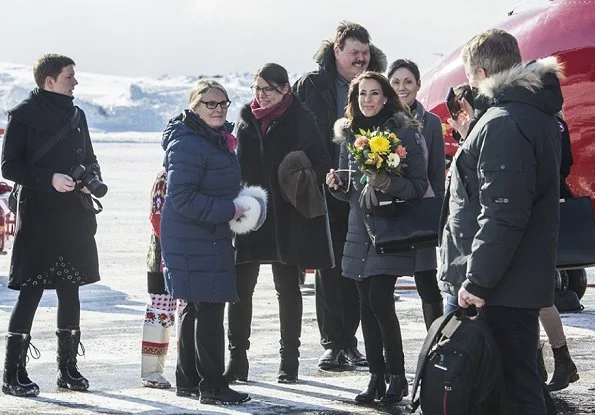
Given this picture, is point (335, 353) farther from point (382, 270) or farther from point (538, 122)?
point (538, 122)

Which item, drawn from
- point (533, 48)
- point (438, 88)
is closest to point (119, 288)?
point (438, 88)

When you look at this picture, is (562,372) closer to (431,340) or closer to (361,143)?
(361,143)

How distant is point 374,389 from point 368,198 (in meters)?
1.05

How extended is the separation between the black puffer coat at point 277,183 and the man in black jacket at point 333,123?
1.99ft

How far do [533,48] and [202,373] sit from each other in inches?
191

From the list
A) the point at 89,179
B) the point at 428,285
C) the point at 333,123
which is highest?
the point at 333,123

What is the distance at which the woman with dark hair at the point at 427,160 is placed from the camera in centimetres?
767

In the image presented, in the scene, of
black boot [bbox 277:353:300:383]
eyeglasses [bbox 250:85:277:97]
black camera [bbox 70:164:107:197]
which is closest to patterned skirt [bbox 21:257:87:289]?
black camera [bbox 70:164:107:197]

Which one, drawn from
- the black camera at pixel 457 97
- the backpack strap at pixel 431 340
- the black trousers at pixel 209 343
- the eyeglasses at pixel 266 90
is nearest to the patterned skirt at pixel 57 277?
the black trousers at pixel 209 343

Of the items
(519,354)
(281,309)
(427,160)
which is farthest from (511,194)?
(281,309)

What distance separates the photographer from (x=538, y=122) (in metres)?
5.23

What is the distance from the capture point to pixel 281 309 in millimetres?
7887

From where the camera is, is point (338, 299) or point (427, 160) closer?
point (427, 160)

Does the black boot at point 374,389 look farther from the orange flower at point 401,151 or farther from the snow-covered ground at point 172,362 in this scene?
the orange flower at point 401,151
